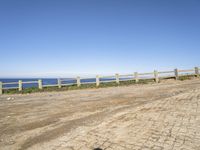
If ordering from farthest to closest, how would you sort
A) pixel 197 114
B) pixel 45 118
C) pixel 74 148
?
pixel 45 118, pixel 197 114, pixel 74 148

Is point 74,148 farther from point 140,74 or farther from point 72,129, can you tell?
point 140,74

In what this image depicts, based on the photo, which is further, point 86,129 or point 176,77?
point 176,77

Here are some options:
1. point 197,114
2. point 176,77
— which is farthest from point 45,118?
point 176,77

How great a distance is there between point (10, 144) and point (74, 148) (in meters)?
1.81

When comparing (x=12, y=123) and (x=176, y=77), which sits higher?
(x=176, y=77)

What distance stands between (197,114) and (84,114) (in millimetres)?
4234

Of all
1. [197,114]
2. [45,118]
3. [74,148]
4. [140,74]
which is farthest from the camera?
[140,74]

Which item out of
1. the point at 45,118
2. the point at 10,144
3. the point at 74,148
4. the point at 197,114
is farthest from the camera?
the point at 45,118

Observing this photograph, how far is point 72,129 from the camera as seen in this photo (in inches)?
233

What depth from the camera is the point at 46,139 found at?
518 centimetres

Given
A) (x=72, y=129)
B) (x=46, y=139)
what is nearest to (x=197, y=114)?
(x=72, y=129)

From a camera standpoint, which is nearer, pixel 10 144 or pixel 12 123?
pixel 10 144

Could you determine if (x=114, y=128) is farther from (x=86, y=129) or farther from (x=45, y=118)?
(x=45, y=118)

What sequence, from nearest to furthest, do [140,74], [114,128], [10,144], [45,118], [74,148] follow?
[74,148]
[10,144]
[114,128]
[45,118]
[140,74]
